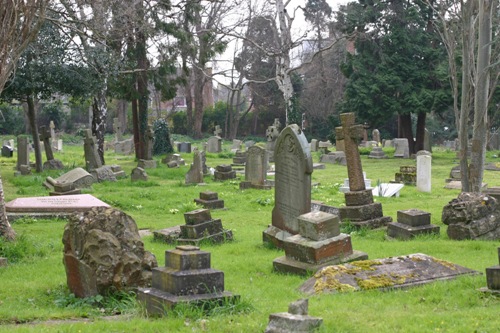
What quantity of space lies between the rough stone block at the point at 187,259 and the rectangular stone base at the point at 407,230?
6.05 meters

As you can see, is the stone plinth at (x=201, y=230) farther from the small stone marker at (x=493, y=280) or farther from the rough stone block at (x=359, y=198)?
the small stone marker at (x=493, y=280)

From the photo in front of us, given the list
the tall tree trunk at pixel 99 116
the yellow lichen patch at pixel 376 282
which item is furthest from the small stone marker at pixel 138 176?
the yellow lichen patch at pixel 376 282

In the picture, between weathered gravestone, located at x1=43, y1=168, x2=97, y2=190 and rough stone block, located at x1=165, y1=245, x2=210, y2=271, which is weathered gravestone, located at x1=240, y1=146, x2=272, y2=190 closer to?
weathered gravestone, located at x1=43, y1=168, x2=97, y2=190

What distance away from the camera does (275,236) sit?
484 inches

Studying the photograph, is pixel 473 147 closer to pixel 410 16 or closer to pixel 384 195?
pixel 384 195

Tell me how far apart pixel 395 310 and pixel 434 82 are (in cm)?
3361

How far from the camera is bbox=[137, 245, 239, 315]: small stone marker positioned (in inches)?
278

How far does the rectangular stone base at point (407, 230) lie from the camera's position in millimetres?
12742

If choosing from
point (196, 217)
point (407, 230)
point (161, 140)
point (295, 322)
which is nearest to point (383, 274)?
point (295, 322)

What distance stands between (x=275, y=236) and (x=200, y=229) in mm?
1490

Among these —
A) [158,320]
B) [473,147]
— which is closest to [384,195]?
[473,147]

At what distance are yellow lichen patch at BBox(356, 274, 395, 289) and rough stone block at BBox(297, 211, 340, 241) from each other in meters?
1.67

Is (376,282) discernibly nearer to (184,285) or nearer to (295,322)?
(184,285)

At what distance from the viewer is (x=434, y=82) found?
39.1m
